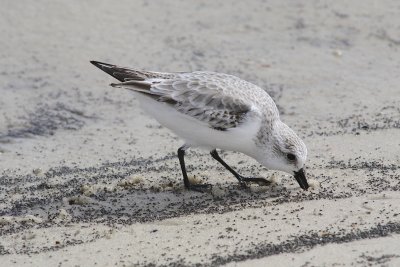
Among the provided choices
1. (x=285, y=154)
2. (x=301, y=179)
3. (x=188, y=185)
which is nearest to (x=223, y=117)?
(x=285, y=154)

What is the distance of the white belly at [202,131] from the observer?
7.14 metres

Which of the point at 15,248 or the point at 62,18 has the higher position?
the point at 62,18

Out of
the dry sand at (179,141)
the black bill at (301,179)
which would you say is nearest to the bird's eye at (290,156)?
the black bill at (301,179)

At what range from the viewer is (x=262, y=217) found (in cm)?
663

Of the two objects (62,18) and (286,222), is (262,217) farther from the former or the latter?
(62,18)

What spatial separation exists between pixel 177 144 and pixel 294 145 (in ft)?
6.43

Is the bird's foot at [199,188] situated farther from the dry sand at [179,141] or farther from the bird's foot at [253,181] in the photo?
the bird's foot at [253,181]

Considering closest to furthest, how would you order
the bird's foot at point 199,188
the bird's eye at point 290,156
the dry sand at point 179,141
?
1. the dry sand at point 179,141
2. the bird's eye at point 290,156
3. the bird's foot at point 199,188

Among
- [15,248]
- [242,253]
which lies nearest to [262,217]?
[242,253]

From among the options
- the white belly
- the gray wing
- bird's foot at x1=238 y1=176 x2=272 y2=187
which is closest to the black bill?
bird's foot at x1=238 y1=176 x2=272 y2=187

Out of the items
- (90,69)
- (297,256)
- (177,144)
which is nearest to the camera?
(297,256)

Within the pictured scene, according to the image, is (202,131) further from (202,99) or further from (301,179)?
(301,179)

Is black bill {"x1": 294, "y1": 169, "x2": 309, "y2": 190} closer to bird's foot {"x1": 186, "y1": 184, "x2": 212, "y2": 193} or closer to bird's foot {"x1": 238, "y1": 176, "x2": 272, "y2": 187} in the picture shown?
bird's foot {"x1": 238, "y1": 176, "x2": 272, "y2": 187}

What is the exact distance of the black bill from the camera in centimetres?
714
